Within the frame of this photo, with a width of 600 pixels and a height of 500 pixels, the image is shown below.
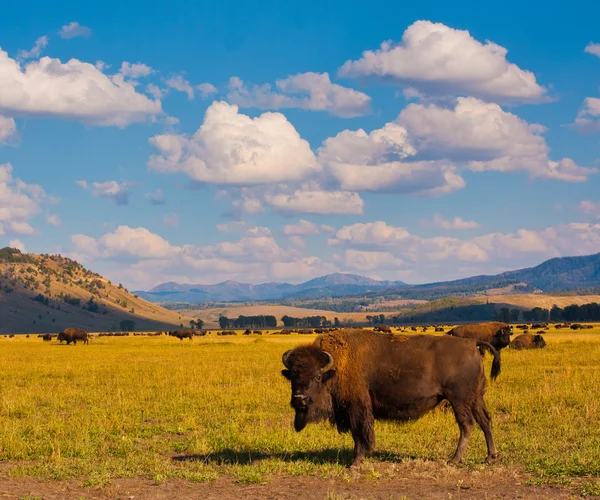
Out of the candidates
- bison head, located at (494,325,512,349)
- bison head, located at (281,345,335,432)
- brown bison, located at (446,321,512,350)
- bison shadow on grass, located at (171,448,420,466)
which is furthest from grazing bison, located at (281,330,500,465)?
bison head, located at (494,325,512,349)

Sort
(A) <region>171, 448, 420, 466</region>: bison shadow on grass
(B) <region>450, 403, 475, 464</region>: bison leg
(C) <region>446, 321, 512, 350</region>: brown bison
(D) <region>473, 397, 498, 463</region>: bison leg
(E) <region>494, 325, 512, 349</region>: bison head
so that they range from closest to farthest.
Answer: (B) <region>450, 403, 475, 464</region>: bison leg < (D) <region>473, 397, 498, 463</region>: bison leg < (A) <region>171, 448, 420, 466</region>: bison shadow on grass < (E) <region>494, 325, 512, 349</region>: bison head < (C) <region>446, 321, 512, 350</region>: brown bison

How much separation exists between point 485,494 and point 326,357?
12.0ft

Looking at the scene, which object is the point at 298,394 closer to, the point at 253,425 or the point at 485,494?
the point at 485,494

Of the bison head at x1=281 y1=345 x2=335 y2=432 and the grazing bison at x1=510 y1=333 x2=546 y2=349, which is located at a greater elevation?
the bison head at x1=281 y1=345 x2=335 y2=432

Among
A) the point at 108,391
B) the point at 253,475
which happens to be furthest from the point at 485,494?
the point at 108,391

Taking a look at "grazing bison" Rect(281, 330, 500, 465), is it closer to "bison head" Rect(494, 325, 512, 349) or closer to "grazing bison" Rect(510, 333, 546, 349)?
"bison head" Rect(494, 325, 512, 349)

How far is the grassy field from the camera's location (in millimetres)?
12250

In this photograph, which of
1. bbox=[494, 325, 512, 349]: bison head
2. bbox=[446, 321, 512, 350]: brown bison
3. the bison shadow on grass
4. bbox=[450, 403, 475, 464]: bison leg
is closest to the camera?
bbox=[450, 403, 475, 464]: bison leg

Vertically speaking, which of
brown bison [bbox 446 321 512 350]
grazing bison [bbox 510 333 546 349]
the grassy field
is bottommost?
grazing bison [bbox 510 333 546 349]

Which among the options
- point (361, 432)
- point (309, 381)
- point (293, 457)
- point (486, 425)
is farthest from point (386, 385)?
point (293, 457)

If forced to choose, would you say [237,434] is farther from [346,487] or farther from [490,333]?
[490,333]

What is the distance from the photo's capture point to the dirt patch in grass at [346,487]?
414 inches

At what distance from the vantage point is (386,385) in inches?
497

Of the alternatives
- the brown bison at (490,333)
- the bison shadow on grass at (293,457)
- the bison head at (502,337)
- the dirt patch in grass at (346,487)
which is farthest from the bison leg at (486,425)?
the bison head at (502,337)
